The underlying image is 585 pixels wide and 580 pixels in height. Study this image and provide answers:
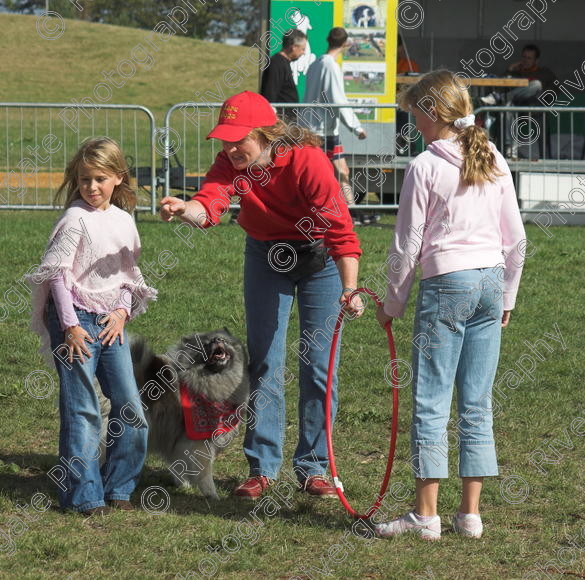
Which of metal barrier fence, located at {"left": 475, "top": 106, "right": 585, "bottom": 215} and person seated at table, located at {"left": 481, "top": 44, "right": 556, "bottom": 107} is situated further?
person seated at table, located at {"left": 481, "top": 44, "right": 556, "bottom": 107}

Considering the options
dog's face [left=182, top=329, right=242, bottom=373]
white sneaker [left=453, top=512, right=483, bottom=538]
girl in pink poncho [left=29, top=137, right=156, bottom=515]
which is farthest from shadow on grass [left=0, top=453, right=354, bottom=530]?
dog's face [left=182, top=329, right=242, bottom=373]

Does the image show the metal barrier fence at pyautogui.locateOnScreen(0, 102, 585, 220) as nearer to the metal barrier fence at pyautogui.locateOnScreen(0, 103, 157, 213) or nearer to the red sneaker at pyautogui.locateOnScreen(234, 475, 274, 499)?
the metal barrier fence at pyautogui.locateOnScreen(0, 103, 157, 213)

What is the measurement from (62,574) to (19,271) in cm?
557

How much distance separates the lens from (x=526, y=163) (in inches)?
483

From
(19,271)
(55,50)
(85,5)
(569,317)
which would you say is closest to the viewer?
(569,317)

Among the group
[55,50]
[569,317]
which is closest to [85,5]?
[55,50]

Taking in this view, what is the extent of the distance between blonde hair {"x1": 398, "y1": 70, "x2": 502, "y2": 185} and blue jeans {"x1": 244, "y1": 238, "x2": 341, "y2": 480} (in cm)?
104

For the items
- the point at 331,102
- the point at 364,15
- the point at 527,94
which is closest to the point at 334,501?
Answer: the point at 331,102

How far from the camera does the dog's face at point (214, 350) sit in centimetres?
493

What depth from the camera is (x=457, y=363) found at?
416cm

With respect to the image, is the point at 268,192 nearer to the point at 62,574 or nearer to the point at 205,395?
the point at 205,395

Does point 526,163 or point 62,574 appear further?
point 526,163

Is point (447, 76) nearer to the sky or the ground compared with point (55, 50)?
nearer to the ground

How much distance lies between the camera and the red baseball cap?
14.3 ft
